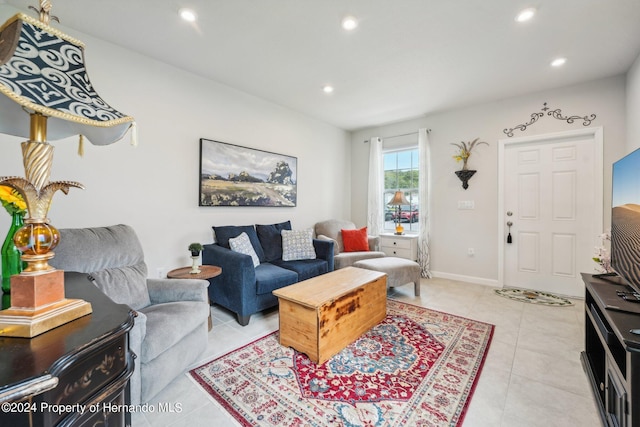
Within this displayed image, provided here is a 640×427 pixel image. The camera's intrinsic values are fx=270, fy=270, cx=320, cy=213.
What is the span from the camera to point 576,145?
3232 millimetres

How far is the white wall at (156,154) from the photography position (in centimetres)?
227

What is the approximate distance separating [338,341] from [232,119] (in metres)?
2.79

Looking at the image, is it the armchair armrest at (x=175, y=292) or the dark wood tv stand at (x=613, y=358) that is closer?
the dark wood tv stand at (x=613, y=358)

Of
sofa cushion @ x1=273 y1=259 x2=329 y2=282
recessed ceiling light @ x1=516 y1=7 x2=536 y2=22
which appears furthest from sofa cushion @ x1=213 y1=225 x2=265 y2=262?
recessed ceiling light @ x1=516 y1=7 x2=536 y2=22

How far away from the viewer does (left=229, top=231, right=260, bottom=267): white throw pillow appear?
282 cm

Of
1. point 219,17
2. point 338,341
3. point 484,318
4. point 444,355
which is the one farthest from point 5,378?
point 484,318

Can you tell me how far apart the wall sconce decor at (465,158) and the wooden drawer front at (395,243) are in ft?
3.85

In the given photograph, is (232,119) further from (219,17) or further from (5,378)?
(5,378)

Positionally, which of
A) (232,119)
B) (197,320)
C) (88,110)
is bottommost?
(197,320)

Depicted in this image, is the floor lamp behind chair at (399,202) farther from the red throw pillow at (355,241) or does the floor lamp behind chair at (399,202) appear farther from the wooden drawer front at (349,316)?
the wooden drawer front at (349,316)

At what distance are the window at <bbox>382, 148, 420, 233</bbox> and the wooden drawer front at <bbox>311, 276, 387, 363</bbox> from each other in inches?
90.3

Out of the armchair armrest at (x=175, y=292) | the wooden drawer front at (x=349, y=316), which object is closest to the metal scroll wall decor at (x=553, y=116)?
the wooden drawer front at (x=349, y=316)

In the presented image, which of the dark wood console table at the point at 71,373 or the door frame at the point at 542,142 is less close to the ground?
the door frame at the point at 542,142

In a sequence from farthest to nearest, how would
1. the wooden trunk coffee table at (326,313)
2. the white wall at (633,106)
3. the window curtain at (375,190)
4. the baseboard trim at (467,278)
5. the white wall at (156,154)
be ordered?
the window curtain at (375,190) < the baseboard trim at (467,278) < the white wall at (633,106) < the white wall at (156,154) < the wooden trunk coffee table at (326,313)
